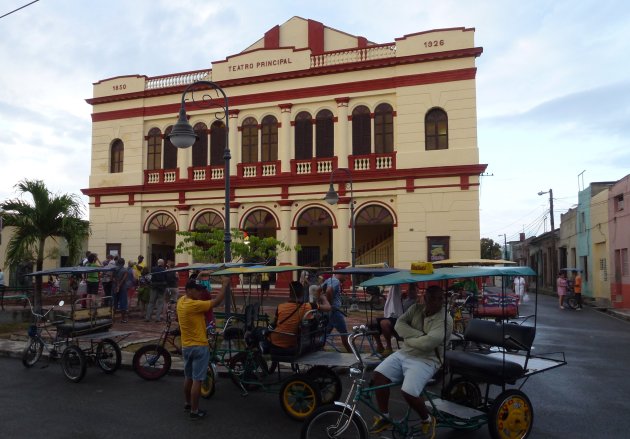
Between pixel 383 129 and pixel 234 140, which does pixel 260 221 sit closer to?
pixel 234 140

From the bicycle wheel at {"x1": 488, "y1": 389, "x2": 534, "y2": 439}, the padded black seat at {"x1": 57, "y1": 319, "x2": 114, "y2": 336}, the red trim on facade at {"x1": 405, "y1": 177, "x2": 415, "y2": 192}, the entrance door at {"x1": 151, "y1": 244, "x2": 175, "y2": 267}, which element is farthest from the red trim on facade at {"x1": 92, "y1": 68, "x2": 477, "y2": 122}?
the bicycle wheel at {"x1": 488, "y1": 389, "x2": 534, "y2": 439}

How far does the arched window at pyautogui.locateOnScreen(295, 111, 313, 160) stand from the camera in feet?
82.4

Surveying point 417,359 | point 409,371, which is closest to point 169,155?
point 417,359

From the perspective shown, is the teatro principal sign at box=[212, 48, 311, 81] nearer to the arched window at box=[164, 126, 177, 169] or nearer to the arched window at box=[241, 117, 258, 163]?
the arched window at box=[241, 117, 258, 163]

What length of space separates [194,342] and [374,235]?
21.1 meters

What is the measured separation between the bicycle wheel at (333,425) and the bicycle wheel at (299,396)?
4.86 ft

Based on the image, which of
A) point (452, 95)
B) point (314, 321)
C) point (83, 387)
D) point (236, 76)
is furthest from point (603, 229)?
point (83, 387)

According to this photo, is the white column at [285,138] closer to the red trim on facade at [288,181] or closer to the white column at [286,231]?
the red trim on facade at [288,181]

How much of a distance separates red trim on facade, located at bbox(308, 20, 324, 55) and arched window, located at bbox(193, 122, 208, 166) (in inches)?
278

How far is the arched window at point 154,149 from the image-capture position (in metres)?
27.8

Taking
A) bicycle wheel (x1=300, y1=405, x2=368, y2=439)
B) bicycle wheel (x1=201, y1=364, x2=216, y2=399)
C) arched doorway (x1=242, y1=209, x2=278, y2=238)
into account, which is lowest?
bicycle wheel (x1=201, y1=364, x2=216, y2=399)

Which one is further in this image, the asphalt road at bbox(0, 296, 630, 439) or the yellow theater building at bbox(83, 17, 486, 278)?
the yellow theater building at bbox(83, 17, 486, 278)

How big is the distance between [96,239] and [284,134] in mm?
11829

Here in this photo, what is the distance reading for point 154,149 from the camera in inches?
1099
